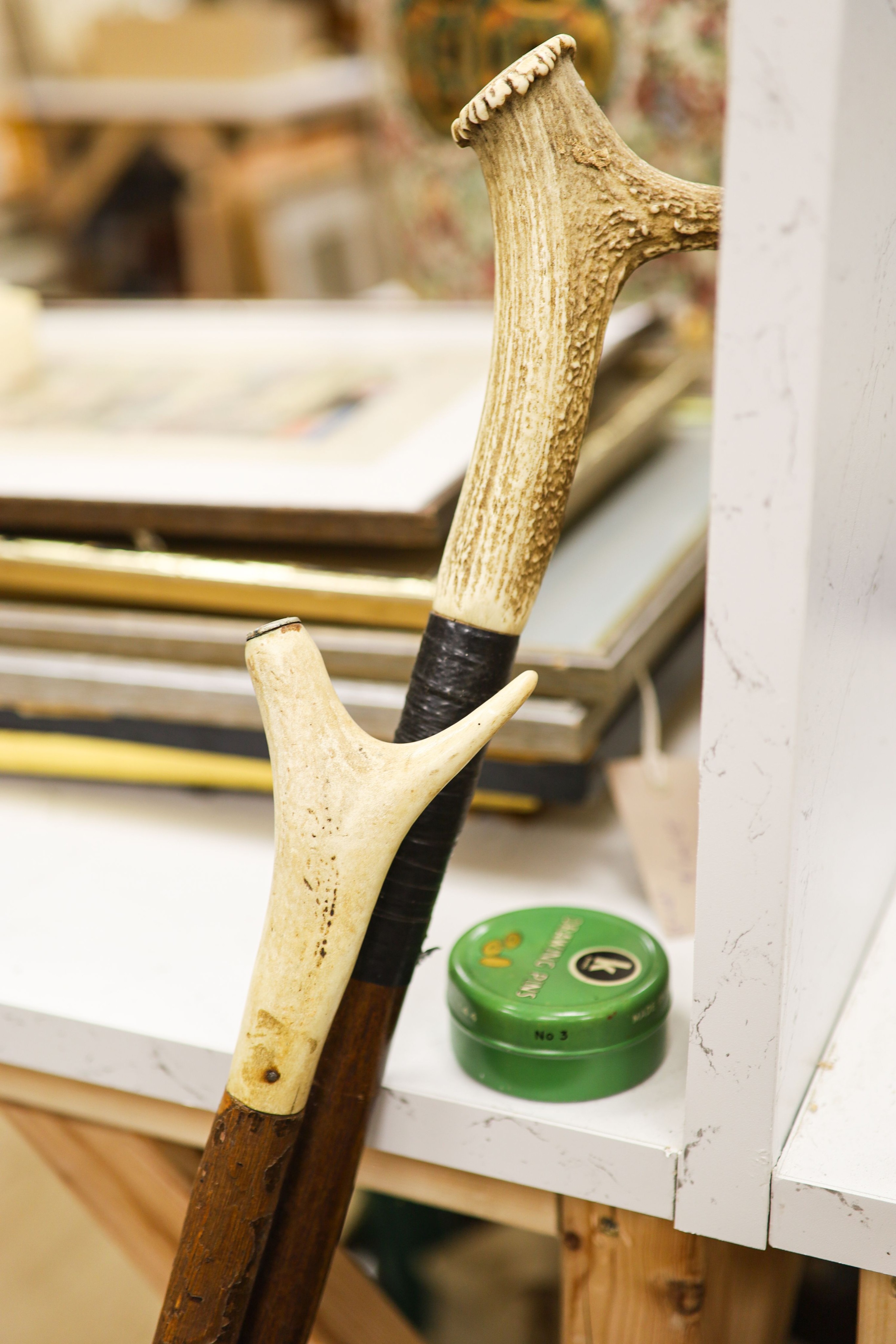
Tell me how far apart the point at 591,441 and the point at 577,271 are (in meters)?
0.35

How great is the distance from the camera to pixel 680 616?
65cm

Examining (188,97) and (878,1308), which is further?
(188,97)

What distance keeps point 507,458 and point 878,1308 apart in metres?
0.30

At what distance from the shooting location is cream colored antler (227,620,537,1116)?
0.35 metres

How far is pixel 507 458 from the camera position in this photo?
0.37 metres

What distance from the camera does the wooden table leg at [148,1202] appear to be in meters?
0.53

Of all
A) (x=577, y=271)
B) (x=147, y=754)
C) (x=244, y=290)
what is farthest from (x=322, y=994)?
(x=244, y=290)

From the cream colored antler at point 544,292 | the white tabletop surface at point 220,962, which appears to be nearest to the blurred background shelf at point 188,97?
the white tabletop surface at point 220,962

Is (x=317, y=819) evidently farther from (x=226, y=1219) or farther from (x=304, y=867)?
(x=226, y=1219)

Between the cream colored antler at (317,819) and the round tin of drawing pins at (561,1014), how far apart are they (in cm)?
9

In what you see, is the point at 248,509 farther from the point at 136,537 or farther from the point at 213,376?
the point at 213,376

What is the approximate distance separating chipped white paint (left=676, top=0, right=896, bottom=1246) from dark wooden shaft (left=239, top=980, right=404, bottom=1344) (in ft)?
0.34

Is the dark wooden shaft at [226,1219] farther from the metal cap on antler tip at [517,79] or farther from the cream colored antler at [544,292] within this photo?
the metal cap on antler tip at [517,79]

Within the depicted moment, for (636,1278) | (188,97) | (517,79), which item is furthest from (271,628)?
(188,97)
